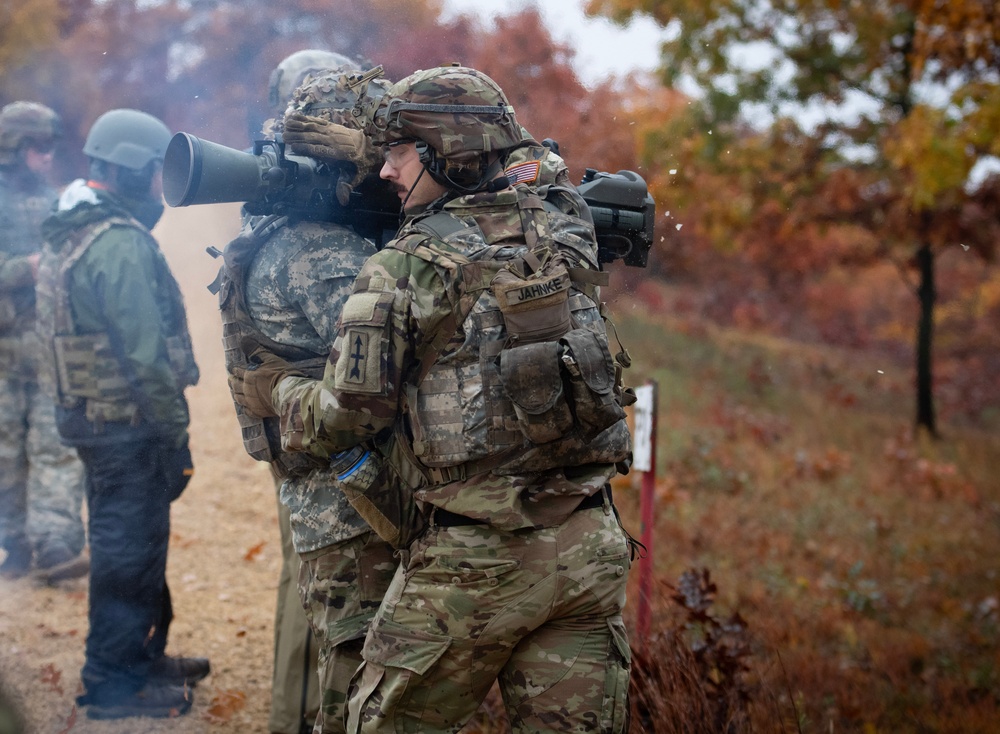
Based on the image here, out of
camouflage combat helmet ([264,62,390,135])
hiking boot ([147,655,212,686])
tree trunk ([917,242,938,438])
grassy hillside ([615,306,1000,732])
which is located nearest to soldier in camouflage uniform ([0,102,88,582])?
hiking boot ([147,655,212,686])

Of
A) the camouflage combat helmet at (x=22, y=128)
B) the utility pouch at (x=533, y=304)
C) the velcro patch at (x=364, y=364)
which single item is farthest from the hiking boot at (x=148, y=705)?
the camouflage combat helmet at (x=22, y=128)

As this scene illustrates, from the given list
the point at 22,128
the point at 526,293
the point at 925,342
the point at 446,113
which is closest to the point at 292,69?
the point at 446,113

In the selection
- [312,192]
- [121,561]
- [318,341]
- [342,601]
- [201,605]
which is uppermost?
[312,192]

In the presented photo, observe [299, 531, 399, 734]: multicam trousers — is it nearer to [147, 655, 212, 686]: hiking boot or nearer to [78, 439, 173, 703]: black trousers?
[78, 439, 173, 703]: black trousers

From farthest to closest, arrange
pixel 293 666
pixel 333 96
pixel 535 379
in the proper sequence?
pixel 293 666 → pixel 333 96 → pixel 535 379

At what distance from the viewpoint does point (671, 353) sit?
48.0 feet

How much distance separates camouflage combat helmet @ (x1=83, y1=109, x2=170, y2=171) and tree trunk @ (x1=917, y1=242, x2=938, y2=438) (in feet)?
32.4

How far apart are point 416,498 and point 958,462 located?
961 centimetres

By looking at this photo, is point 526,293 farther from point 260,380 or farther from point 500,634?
point 260,380

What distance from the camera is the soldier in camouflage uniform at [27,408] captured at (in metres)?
5.21

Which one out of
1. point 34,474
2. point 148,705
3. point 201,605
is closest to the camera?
point 148,705

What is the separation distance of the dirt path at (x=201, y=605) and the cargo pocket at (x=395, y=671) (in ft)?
3.60

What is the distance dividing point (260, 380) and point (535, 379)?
100 cm

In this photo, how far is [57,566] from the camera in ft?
17.0
